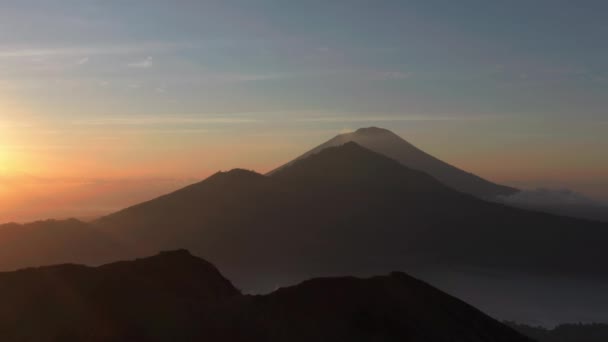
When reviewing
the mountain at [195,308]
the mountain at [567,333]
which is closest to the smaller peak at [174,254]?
the mountain at [195,308]

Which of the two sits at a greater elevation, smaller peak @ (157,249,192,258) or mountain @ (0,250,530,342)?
smaller peak @ (157,249,192,258)

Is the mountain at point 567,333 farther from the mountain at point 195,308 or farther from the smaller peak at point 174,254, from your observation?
the smaller peak at point 174,254

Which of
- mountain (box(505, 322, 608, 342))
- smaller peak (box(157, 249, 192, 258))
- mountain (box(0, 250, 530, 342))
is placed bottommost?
mountain (box(505, 322, 608, 342))

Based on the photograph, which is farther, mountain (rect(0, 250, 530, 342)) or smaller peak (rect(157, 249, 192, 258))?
smaller peak (rect(157, 249, 192, 258))

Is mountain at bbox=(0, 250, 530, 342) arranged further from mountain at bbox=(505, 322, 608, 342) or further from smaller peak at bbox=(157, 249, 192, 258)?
mountain at bbox=(505, 322, 608, 342)

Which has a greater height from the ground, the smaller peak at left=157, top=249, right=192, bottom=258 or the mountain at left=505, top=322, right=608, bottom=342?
the smaller peak at left=157, top=249, right=192, bottom=258

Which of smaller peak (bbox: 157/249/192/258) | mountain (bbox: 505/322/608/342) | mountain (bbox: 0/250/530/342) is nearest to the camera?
mountain (bbox: 0/250/530/342)

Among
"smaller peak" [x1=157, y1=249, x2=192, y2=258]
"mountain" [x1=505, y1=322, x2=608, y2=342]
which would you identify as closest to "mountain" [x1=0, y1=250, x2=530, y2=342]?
"smaller peak" [x1=157, y1=249, x2=192, y2=258]

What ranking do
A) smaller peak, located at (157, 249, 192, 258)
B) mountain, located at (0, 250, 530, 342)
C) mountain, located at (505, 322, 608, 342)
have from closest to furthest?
mountain, located at (0, 250, 530, 342), smaller peak, located at (157, 249, 192, 258), mountain, located at (505, 322, 608, 342)
